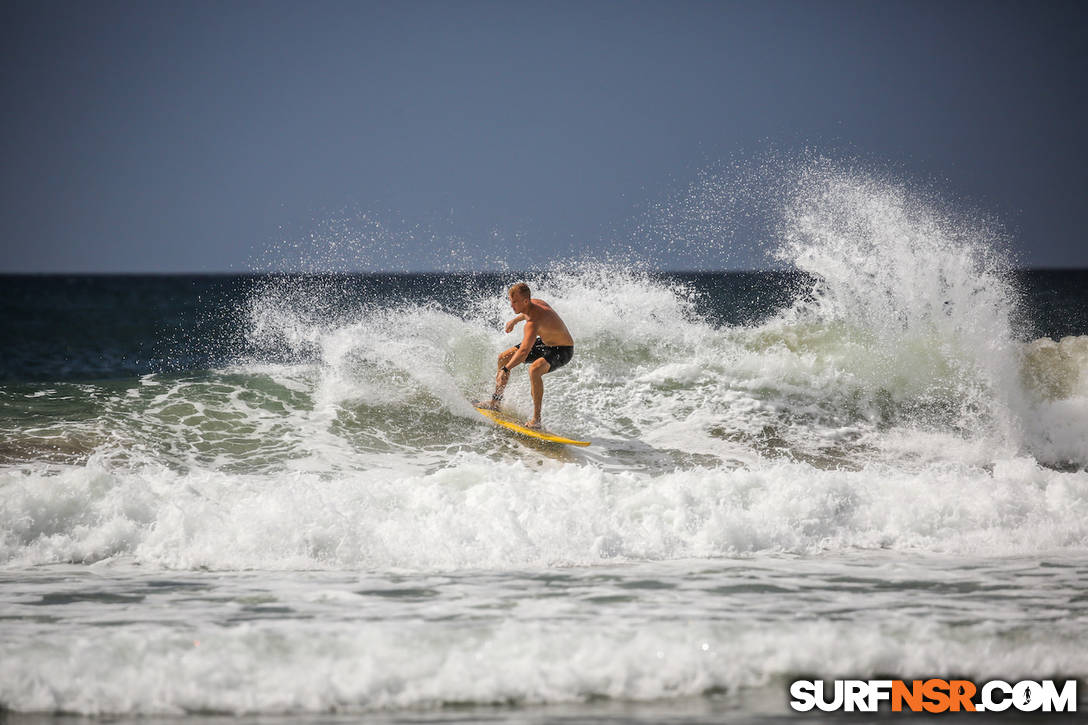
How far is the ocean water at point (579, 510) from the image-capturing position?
4277 millimetres

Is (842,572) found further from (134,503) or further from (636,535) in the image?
(134,503)

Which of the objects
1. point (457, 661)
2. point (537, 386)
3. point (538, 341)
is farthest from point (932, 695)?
point (538, 341)

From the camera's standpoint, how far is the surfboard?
9.16m

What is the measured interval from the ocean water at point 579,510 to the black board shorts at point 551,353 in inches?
35.8

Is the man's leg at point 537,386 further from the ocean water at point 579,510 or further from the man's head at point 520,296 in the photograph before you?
the man's head at point 520,296

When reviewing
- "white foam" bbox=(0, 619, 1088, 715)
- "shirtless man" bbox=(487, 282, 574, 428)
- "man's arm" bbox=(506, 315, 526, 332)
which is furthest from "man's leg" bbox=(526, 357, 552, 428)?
"white foam" bbox=(0, 619, 1088, 715)

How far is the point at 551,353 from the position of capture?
943cm

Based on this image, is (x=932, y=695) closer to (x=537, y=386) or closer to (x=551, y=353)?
(x=537, y=386)

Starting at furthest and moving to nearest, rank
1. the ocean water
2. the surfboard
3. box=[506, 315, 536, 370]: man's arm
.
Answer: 1. box=[506, 315, 536, 370]: man's arm
2. the surfboard
3. the ocean water

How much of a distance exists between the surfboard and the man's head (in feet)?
3.96

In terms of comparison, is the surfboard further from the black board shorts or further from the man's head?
the man's head

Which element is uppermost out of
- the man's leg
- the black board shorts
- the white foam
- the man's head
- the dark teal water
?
the dark teal water

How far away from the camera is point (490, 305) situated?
40.8 ft

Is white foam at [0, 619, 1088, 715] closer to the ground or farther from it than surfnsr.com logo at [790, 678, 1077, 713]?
farther from it
